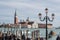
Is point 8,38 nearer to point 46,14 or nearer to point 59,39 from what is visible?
point 59,39

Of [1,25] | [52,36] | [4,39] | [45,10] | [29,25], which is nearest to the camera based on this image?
[45,10]

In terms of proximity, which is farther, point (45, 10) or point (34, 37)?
point (34, 37)

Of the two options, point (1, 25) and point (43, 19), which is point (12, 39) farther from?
point (1, 25)

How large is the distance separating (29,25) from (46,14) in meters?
71.3

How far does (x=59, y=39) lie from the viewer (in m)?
26.5

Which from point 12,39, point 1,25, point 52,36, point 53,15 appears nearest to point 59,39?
point 53,15

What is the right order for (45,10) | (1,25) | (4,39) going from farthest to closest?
(1,25) < (4,39) < (45,10)

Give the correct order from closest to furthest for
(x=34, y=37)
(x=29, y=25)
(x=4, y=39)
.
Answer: (x=34, y=37) → (x=4, y=39) → (x=29, y=25)

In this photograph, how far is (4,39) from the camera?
37.3 meters

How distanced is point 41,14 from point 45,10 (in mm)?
613

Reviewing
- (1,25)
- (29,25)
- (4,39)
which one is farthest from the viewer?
(29,25)

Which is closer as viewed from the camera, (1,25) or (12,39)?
(12,39)

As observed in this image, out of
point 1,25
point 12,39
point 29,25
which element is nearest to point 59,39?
point 12,39

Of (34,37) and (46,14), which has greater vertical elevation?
(46,14)
